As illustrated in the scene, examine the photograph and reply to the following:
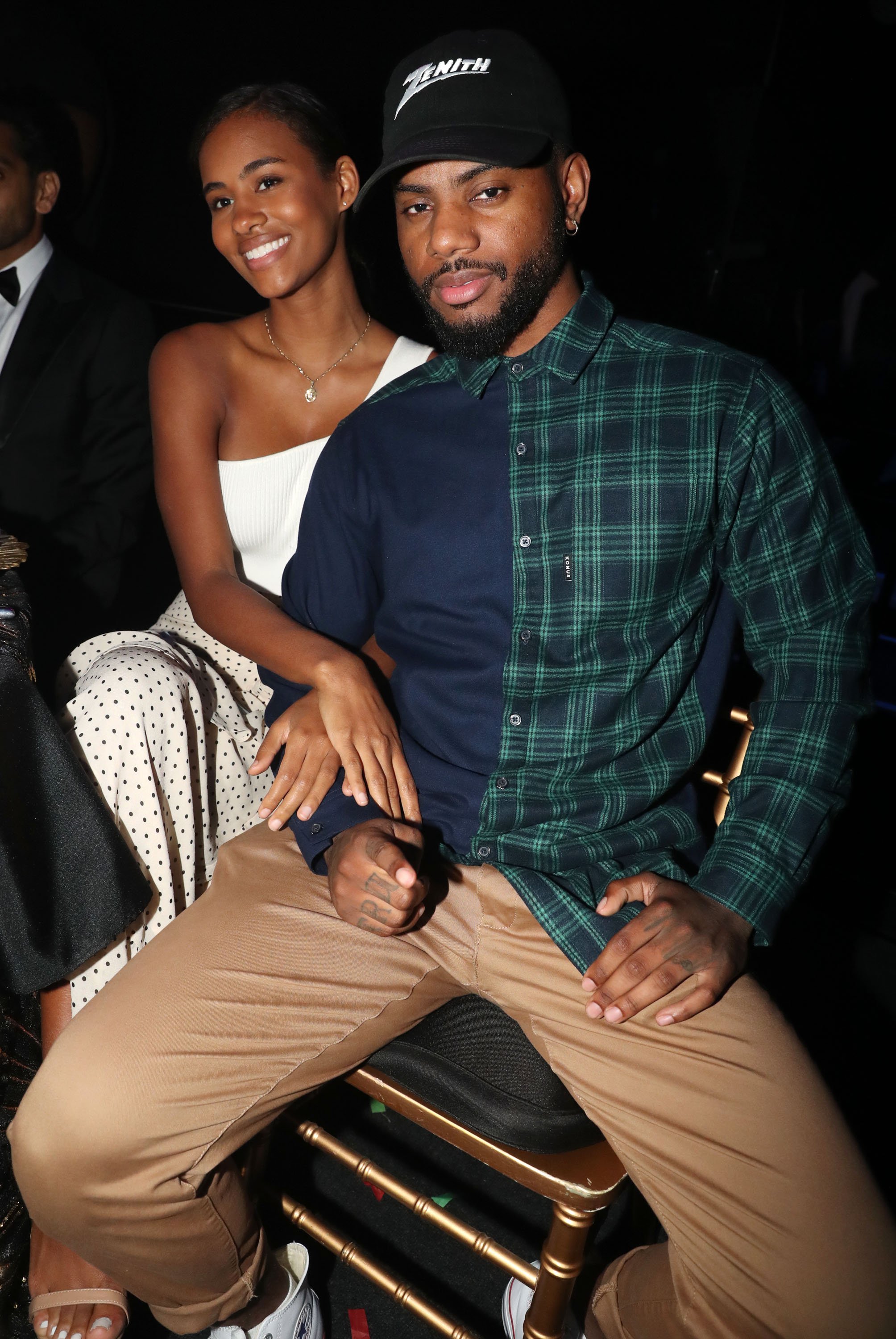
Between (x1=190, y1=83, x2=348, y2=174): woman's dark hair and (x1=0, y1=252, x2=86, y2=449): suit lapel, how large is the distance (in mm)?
502

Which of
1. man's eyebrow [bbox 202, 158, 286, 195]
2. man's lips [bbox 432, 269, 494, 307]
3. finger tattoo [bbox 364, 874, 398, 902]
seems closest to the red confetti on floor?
finger tattoo [bbox 364, 874, 398, 902]

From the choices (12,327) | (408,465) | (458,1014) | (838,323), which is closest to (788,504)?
(408,465)

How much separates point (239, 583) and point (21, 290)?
1.09m

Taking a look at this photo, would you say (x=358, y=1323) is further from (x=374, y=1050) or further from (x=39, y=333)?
(x=39, y=333)

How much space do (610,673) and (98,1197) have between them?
103cm

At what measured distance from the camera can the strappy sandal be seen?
1602mm

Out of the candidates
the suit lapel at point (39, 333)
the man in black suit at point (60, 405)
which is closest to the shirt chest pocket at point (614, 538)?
the man in black suit at point (60, 405)

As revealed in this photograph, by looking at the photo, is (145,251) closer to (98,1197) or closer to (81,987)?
(81,987)

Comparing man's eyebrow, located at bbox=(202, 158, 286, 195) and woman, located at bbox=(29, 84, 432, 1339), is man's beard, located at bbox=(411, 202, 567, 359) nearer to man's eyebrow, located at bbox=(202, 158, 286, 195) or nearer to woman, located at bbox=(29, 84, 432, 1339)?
woman, located at bbox=(29, 84, 432, 1339)

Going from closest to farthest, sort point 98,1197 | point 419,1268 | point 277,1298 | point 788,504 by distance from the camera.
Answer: point 98,1197 < point 788,504 < point 277,1298 < point 419,1268

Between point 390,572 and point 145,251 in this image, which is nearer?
point 390,572

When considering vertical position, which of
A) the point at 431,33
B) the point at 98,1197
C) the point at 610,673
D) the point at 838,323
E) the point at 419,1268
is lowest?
the point at 419,1268

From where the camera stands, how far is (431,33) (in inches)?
94.3

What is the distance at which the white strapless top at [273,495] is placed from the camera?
214cm
